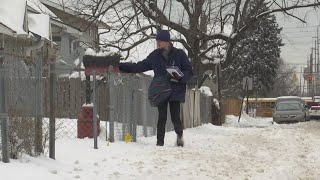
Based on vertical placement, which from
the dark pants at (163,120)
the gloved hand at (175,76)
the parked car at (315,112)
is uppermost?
the gloved hand at (175,76)

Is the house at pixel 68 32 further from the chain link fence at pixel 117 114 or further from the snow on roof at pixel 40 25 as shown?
the chain link fence at pixel 117 114

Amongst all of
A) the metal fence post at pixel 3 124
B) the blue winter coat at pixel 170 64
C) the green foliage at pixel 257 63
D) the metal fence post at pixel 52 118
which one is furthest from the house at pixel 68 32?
the green foliage at pixel 257 63

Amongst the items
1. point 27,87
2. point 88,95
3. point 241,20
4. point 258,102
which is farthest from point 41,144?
point 258,102

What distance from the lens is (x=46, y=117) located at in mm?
6387

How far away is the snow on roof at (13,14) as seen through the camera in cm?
1343

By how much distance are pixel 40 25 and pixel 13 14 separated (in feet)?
A: 10.1

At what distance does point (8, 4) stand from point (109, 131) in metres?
8.35

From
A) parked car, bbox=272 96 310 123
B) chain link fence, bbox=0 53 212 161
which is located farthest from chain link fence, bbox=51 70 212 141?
parked car, bbox=272 96 310 123

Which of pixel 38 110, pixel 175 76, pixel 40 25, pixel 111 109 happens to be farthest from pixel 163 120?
pixel 40 25

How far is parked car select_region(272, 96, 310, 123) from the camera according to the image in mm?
29234

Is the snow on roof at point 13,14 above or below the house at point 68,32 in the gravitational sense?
below

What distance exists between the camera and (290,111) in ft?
96.9

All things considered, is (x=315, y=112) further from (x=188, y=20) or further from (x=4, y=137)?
(x=4, y=137)

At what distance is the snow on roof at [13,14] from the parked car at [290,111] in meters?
17.7
